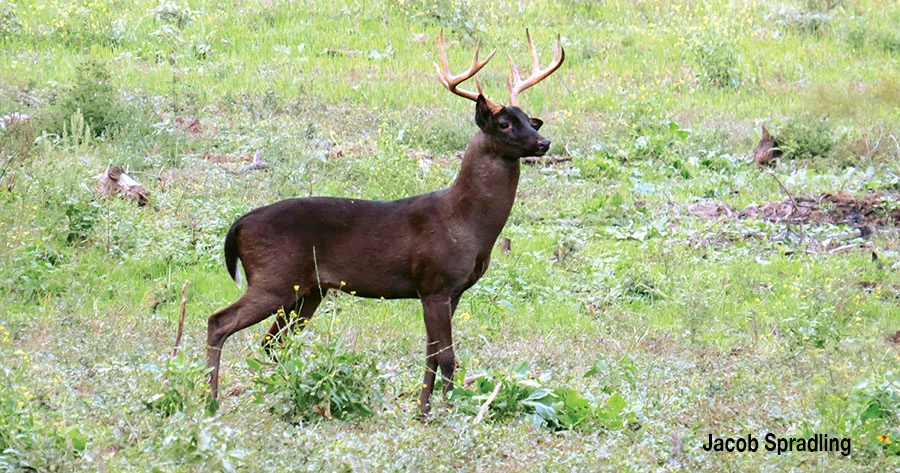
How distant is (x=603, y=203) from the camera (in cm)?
1264

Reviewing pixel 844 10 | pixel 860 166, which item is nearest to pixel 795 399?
pixel 860 166

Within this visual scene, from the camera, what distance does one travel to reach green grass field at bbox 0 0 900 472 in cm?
625

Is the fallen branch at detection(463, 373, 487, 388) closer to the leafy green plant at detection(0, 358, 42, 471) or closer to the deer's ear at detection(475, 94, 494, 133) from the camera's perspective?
the deer's ear at detection(475, 94, 494, 133)

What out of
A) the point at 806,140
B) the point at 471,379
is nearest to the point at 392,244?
the point at 471,379

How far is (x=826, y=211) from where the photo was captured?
→ 12.6m

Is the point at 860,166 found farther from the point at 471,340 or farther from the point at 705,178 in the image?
the point at 471,340

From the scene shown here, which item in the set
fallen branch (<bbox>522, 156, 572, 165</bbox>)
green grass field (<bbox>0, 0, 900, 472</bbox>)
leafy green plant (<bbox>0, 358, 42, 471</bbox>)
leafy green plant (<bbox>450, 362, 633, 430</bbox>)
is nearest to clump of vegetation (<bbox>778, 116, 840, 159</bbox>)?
green grass field (<bbox>0, 0, 900, 472</bbox>)

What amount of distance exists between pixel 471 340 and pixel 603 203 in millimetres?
3898

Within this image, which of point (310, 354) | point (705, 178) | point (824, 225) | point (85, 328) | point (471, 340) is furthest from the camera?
point (705, 178)

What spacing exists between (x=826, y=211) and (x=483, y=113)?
587cm

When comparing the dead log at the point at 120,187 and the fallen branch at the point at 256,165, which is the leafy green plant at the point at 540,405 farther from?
the fallen branch at the point at 256,165

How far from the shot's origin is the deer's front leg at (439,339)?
294 inches

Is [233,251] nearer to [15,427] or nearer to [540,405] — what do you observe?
[540,405]

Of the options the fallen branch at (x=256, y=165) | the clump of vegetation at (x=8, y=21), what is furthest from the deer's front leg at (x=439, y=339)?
the clump of vegetation at (x=8, y=21)
